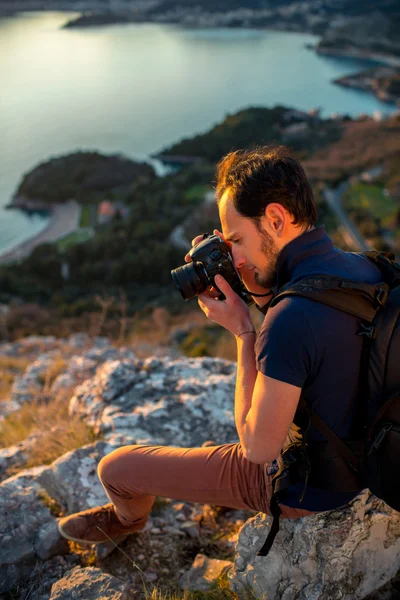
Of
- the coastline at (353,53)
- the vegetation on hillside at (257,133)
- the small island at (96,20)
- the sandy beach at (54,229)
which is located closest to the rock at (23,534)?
the sandy beach at (54,229)

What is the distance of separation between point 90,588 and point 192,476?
47 cm

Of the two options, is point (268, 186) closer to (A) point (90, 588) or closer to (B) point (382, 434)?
(B) point (382, 434)

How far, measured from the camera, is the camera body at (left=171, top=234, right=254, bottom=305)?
1.50 metres

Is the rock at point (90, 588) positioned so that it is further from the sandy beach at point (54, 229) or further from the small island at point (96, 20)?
the small island at point (96, 20)

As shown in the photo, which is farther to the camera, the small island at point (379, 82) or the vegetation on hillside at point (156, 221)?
the small island at point (379, 82)

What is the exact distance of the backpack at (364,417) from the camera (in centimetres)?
125

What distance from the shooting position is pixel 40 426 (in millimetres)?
2902

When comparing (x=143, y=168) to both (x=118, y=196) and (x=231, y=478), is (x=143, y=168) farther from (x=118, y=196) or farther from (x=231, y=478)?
(x=231, y=478)

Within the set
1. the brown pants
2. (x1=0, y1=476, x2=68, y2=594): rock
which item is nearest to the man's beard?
the brown pants

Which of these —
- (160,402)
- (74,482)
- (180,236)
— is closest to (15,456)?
(74,482)

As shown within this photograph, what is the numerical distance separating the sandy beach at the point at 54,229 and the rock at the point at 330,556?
26842 millimetres

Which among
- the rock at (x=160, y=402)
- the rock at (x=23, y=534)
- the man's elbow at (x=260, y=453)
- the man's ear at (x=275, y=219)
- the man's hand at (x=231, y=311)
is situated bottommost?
the rock at (x=160, y=402)

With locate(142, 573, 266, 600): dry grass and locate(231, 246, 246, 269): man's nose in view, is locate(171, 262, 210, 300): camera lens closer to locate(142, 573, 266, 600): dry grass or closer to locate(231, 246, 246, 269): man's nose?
locate(231, 246, 246, 269): man's nose

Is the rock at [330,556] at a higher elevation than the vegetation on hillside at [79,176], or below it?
higher
